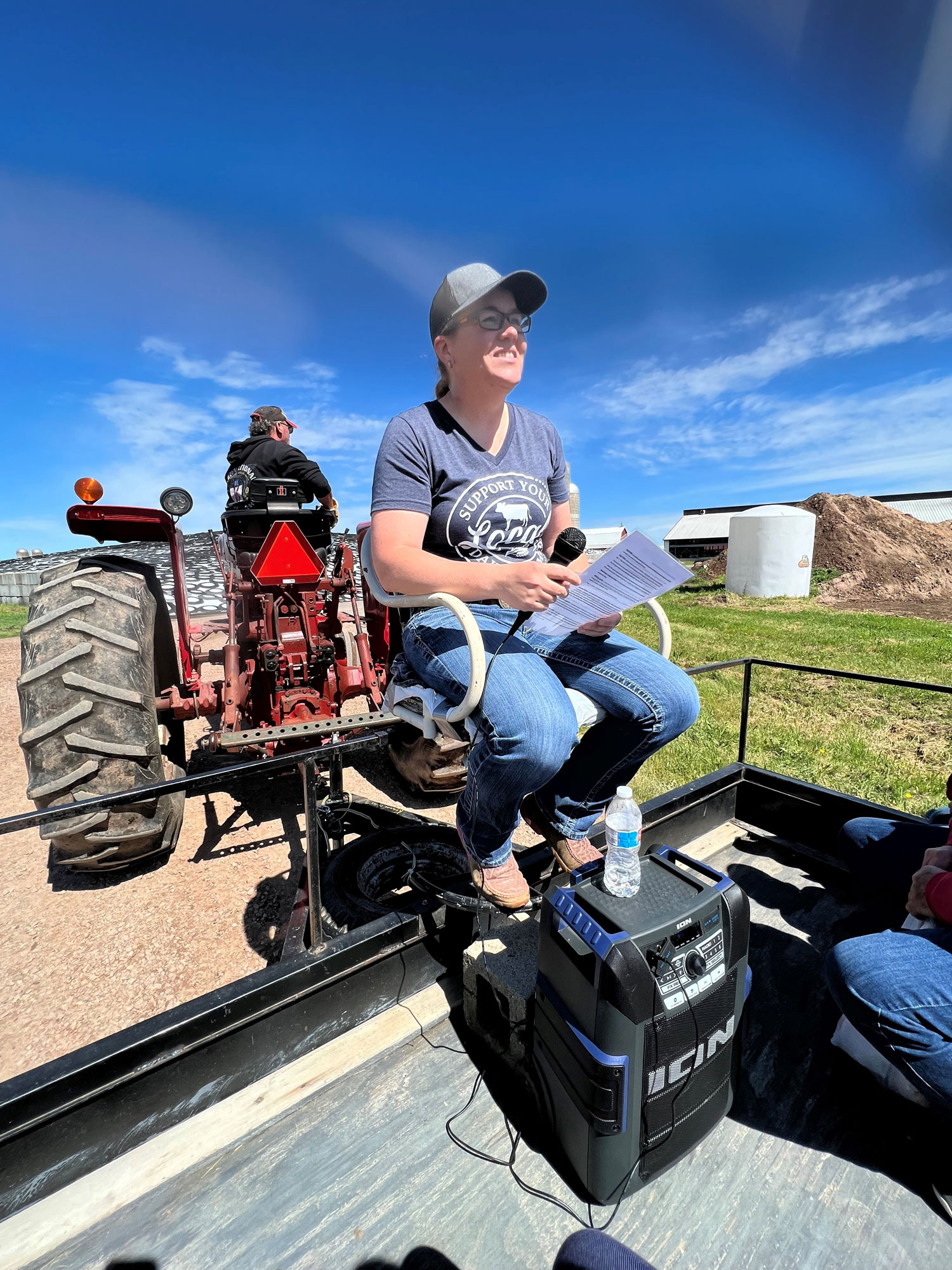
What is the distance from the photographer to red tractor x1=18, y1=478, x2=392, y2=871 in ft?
8.34

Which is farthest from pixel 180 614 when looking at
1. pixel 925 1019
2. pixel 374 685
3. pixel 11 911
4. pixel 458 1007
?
pixel 925 1019

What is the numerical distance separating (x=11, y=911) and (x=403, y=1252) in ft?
8.77

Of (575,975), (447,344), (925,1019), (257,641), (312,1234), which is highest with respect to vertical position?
(447,344)

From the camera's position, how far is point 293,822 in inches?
141

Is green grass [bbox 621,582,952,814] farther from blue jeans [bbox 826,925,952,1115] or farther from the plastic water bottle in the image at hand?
the plastic water bottle

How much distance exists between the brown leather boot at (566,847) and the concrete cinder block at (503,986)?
29 centimetres

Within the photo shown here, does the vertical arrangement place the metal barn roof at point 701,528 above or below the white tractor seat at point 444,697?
above

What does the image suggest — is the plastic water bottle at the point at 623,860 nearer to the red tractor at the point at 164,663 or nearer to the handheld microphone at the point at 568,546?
the handheld microphone at the point at 568,546

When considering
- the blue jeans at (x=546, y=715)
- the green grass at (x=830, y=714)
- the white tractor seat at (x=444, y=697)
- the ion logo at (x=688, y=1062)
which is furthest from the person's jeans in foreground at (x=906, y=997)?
the green grass at (x=830, y=714)

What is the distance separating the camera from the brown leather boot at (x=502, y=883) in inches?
68.7

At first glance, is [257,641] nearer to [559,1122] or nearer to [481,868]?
[481,868]

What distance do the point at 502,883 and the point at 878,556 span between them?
2029cm

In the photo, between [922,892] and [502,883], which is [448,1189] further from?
[922,892]

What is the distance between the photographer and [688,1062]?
1192 mm
